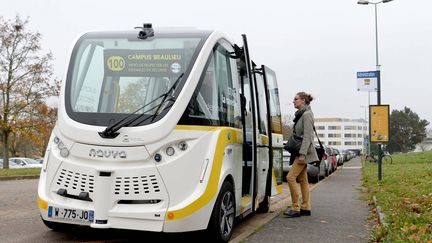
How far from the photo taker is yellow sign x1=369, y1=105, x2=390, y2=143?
14219 mm

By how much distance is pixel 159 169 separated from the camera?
5.11 m

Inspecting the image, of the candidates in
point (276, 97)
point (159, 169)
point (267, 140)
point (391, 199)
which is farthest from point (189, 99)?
point (391, 199)

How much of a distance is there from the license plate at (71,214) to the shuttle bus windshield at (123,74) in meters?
0.94

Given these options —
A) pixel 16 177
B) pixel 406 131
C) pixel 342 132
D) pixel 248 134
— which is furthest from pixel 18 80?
pixel 342 132

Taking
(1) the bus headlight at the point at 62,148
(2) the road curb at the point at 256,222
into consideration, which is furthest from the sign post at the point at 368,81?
(1) the bus headlight at the point at 62,148

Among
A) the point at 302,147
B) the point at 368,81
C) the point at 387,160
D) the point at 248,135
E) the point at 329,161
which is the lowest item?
the point at 387,160

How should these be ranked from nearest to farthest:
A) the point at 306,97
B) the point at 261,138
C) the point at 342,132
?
the point at 261,138
the point at 306,97
the point at 342,132

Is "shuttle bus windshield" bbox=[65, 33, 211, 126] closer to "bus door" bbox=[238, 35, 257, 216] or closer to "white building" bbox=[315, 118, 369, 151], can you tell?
"bus door" bbox=[238, 35, 257, 216]

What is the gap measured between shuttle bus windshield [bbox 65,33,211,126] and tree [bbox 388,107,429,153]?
101 m

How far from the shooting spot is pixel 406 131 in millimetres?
101750

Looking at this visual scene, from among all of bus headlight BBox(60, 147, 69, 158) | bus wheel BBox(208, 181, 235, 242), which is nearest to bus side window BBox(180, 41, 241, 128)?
bus wheel BBox(208, 181, 235, 242)

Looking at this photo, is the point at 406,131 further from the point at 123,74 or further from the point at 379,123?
the point at 123,74

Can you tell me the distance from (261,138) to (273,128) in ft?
2.83

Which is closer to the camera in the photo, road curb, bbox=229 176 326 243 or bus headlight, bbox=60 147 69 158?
bus headlight, bbox=60 147 69 158
